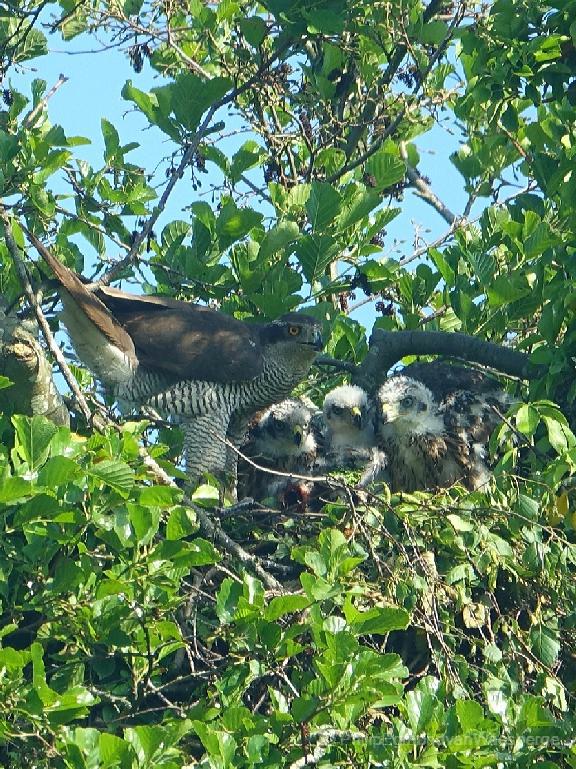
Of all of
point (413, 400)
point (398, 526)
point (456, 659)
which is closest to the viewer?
point (456, 659)

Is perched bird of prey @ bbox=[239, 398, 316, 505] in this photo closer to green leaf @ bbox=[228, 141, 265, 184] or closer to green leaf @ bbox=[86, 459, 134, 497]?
green leaf @ bbox=[228, 141, 265, 184]

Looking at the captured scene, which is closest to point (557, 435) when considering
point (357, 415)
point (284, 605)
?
point (284, 605)

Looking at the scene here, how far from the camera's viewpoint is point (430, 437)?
8086 mm

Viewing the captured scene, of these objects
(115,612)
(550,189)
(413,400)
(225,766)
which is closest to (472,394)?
(413,400)

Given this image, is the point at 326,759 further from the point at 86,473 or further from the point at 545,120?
the point at 545,120

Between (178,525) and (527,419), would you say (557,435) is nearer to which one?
(527,419)

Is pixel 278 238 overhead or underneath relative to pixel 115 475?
overhead

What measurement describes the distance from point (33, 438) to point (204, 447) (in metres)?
3.23

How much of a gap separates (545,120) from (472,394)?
70.8 inches

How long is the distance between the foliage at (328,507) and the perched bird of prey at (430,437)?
51 centimetres

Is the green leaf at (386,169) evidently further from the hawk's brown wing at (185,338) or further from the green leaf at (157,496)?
the green leaf at (157,496)

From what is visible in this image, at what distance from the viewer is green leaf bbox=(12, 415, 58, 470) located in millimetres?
5113

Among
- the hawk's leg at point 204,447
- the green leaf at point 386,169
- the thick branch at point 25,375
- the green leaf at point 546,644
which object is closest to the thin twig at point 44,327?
the thick branch at point 25,375

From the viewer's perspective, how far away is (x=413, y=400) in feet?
26.5
